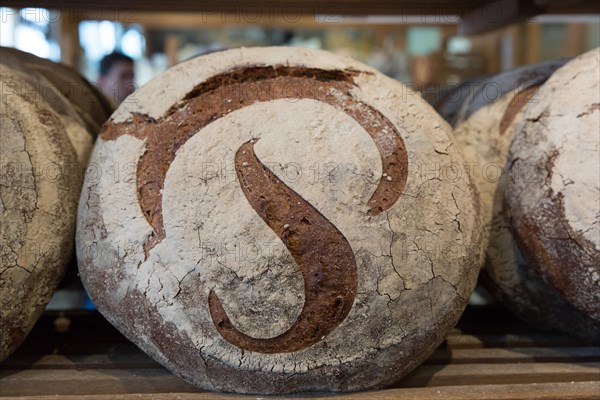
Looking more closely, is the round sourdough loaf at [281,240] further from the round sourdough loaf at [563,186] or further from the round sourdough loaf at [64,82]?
the round sourdough loaf at [64,82]

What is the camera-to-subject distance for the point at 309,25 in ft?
12.3

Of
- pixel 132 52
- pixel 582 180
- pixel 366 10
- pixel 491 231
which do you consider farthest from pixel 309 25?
pixel 582 180

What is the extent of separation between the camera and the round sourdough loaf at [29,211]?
1.40m

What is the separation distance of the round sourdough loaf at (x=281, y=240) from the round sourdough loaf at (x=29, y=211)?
81 millimetres

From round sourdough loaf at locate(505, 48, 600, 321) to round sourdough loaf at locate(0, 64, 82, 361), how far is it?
3.91 ft

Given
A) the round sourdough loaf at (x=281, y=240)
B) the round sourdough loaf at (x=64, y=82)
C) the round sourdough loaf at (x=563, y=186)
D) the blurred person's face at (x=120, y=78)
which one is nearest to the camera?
the round sourdough loaf at (x=281, y=240)

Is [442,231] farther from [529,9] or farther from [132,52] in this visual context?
[132,52]

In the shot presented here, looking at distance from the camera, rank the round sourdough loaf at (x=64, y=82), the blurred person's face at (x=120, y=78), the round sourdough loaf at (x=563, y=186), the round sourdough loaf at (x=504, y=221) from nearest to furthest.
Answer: the round sourdough loaf at (x=563, y=186)
the round sourdough loaf at (x=504, y=221)
the round sourdough loaf at (x=64, y=82)
the blurred person's face at (x=120, y=78)

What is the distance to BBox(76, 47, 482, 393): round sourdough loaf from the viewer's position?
130cm

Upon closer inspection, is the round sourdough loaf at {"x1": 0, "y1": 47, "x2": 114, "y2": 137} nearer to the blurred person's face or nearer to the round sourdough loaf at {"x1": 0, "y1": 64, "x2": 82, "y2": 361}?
the round sourdough loaf at {"x1": 0, "y1": 64, "x2": 82, "y2": 361}

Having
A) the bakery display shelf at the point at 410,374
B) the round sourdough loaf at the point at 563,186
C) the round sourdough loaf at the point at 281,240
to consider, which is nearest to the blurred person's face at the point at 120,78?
the bakery display shelf at the point at 410,374

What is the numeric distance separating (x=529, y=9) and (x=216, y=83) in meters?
1.37

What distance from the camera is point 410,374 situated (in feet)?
5.03

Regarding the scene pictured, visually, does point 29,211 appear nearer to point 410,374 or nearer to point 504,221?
point 410,374
